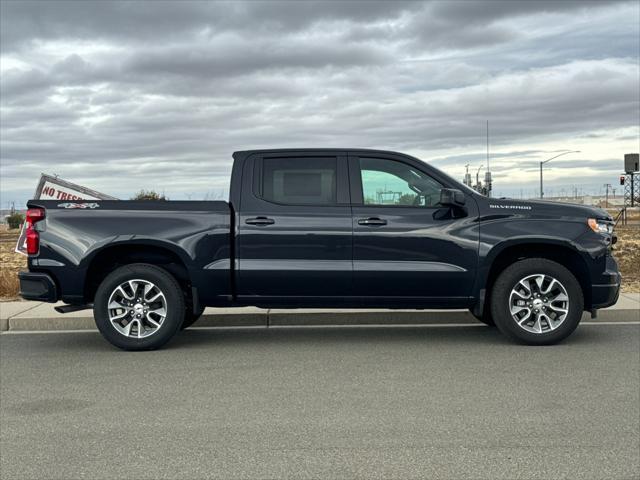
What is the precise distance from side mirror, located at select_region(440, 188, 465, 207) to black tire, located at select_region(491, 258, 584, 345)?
0.89 metres

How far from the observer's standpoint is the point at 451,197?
761 cm

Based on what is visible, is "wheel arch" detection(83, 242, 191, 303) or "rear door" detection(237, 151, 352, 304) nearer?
"rear door" detection(237, 151, 352, 304)

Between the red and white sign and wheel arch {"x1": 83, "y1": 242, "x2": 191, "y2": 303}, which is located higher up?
the red and white sign

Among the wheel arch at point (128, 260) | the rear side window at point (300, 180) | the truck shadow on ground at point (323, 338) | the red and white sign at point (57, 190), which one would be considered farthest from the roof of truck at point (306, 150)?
the red and white sign at point (57, 190)

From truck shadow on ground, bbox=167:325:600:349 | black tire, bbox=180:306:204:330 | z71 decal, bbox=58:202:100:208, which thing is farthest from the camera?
black tire, bbox=180:306:204:330

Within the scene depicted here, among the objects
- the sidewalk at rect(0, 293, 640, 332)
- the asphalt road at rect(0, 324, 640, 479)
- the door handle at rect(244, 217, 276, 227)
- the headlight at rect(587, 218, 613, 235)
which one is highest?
the door handle at rect(244, 217, 276, 227)

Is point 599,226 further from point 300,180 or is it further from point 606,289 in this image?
point 300,180

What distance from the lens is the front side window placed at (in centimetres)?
808

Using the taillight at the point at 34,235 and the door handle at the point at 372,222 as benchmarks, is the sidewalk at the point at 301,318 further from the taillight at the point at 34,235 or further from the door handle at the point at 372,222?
the door handle at the point at 372,222

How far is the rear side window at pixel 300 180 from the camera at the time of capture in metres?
8.08

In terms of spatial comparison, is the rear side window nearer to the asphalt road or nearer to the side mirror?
the side mirror

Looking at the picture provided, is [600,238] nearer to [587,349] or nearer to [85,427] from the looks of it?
[587,349]

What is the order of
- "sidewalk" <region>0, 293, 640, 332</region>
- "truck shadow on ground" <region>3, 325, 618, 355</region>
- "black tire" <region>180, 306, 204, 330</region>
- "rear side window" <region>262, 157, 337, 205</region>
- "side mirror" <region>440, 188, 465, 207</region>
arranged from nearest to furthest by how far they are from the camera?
"side mirror" <region>440, 188, 465, 207</region>
"rear side window" <region>262, 157, 337, 205</region>
"truck shadow on ground" <region>3, 325, 618, 355</region>
"black tire" <region>180, 306, 204, 330</region>
"sidewalk" <region>0, 293, 640, 332</region>

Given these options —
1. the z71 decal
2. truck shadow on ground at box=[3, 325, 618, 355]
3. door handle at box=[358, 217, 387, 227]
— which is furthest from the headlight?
the z71 decal
